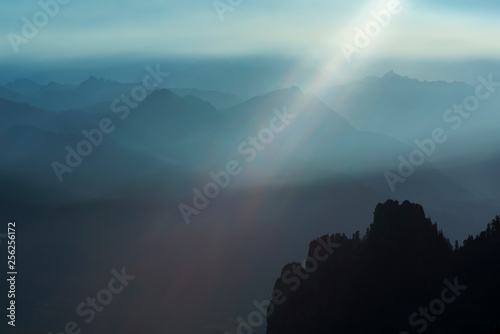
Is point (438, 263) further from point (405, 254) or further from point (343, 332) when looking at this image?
point (343, 332)

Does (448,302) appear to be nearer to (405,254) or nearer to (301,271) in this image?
(405,254)

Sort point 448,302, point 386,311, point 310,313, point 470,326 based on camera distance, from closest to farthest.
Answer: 1. point 470,326
2. point 448,302
3. point 386,311
4. point 310,313

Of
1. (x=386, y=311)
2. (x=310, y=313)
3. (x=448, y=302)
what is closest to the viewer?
(x=448, y=302)

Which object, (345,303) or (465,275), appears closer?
(465,275)

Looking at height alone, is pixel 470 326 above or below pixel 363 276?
below

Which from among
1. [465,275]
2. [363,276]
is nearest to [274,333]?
[363,276]

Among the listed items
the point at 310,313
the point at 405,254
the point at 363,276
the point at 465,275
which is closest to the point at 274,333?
the point at 310,313

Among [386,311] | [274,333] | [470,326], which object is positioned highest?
[274,333]
